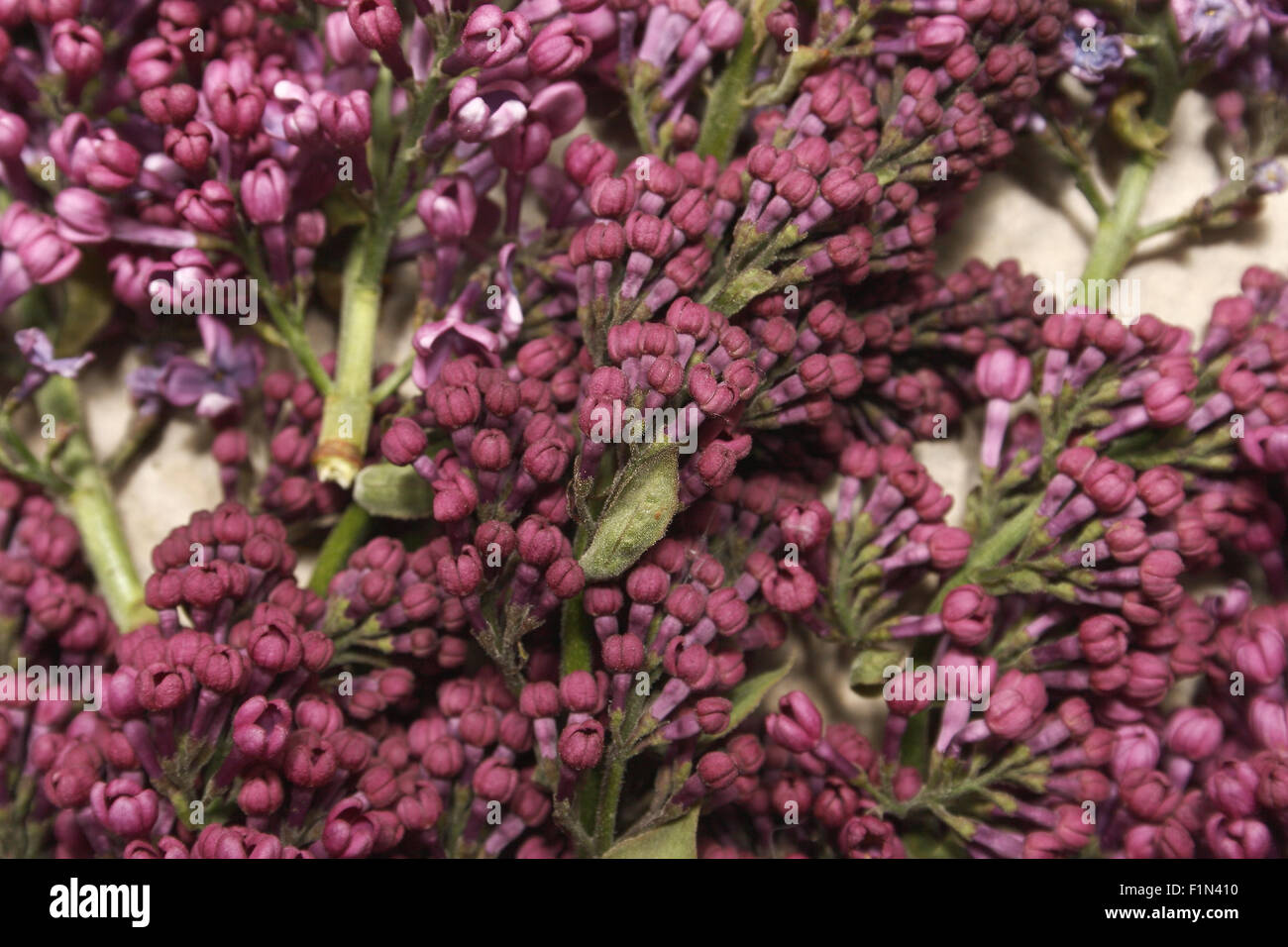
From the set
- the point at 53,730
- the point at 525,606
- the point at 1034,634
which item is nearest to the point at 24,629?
the point at 53,730

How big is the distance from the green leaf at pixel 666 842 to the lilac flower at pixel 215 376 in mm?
783

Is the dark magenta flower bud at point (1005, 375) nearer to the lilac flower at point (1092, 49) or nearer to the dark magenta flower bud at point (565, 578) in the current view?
the lilac flower at point (1092, 49)

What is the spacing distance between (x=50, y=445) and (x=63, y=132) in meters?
0.39

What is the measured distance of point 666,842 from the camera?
1.40m

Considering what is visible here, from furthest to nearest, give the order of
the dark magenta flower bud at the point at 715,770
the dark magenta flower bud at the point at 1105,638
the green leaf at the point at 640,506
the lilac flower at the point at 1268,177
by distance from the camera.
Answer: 1. the lilac flower at the point at 1268,177
2. the dark magenta flower bud at the point at 1105,638
3. the dark magenta flower bud at the point at 715,770
4. the green leaf at the point at 640,506

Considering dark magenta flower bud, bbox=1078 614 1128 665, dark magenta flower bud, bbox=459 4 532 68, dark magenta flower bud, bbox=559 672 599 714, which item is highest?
dark magenta flower bud, bbox=459 4 532 68

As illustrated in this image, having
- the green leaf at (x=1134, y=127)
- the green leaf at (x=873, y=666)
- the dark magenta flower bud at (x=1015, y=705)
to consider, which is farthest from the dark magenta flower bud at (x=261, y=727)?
the green leaf at (x=1134, y=127)

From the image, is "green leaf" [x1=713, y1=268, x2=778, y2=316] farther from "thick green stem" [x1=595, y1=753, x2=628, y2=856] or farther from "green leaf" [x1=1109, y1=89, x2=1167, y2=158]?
"green leaf" [x1=1109, y1=89, x2=1167, y2=158]

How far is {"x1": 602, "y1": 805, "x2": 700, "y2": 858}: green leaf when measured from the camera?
138cm

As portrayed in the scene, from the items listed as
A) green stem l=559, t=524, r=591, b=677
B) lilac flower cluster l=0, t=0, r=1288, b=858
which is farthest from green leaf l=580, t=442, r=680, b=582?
green stem l=559, t=524, r=591, b=677

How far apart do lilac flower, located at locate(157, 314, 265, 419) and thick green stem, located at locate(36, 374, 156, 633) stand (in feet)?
0.46

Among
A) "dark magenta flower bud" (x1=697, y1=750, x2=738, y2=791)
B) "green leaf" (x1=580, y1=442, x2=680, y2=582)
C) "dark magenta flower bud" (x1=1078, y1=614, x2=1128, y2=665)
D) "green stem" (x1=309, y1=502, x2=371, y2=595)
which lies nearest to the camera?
"green leaf" (x1=580, y1=442, x2=680, y2=582)

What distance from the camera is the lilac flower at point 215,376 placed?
1642mm
